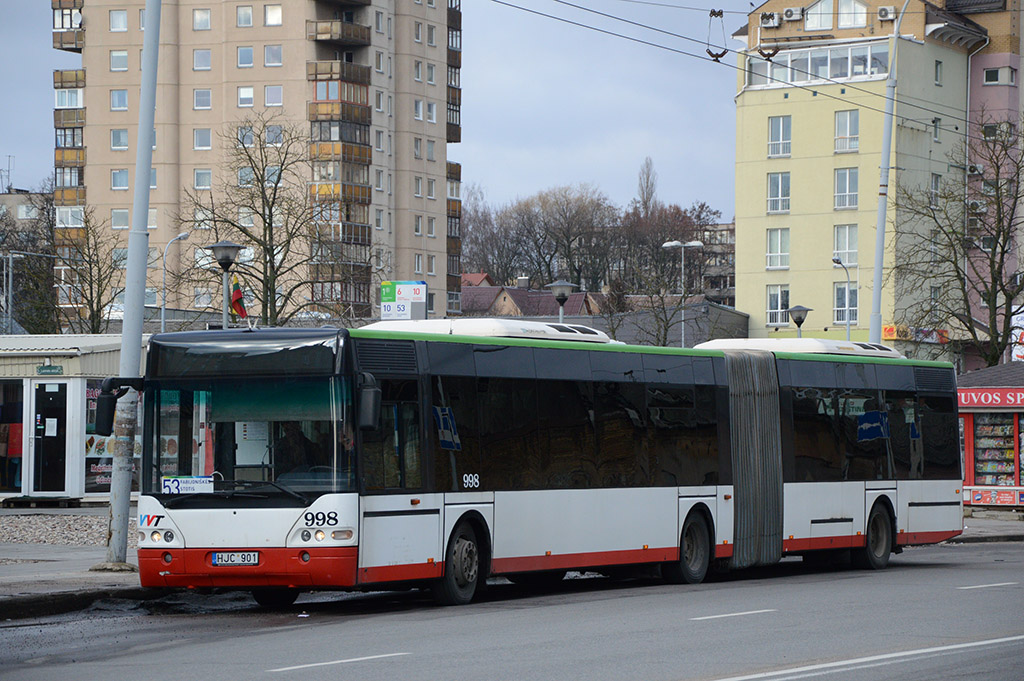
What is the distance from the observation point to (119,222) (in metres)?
99.6

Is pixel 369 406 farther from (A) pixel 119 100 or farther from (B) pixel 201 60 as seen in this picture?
(A) pixel 119 100

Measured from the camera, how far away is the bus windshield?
1545cm

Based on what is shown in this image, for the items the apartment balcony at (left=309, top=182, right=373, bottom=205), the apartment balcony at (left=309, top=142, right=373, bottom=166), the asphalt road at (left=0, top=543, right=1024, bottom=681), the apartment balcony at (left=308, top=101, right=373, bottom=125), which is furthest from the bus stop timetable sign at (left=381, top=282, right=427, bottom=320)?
the apartment balcony at (left=308, top=101, right=373, bottom=125)

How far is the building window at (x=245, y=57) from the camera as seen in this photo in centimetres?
9831

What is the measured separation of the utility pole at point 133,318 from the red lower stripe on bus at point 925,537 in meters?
11.7

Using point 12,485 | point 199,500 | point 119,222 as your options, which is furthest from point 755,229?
point 199,500

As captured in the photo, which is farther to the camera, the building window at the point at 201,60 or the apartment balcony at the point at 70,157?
→ the apartment balcony at the point at 70,157

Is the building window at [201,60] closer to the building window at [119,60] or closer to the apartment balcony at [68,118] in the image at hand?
the building window at [119,60]

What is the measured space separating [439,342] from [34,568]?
6041 mm

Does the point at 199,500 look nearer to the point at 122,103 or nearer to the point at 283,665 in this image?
the point at 283,665

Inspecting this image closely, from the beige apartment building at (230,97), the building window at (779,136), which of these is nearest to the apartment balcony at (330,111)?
the beige apartment building at (230,97)

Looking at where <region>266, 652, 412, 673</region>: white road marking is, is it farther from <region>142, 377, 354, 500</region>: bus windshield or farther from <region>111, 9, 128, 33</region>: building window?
<region>111, 9, 128, 33</region>: building window

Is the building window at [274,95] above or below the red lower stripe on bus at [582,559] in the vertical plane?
above

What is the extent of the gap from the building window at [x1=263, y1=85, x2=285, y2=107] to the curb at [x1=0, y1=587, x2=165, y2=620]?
83.0 meters
